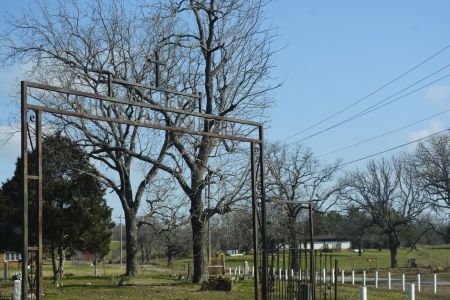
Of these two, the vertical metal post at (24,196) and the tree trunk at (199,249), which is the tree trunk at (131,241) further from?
the vertical metal post at (24,196)

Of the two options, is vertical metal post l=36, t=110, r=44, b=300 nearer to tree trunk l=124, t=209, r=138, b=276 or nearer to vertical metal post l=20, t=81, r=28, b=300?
vertical metal post l=20, t=81, r=28, b=300

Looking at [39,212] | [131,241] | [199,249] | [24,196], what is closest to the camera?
[24,196]

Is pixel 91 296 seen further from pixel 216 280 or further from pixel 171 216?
pixel 171 216

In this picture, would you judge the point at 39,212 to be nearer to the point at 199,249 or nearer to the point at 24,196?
the point at 24,196

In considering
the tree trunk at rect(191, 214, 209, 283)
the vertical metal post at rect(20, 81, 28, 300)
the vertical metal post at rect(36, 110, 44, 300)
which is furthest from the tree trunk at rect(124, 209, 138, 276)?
the vertical metal post at rect(20, 81, 28, 300)

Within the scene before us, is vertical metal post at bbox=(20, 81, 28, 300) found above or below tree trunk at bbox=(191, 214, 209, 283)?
above

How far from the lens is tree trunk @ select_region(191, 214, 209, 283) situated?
2795cm

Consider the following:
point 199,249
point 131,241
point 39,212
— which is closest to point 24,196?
point 39,212

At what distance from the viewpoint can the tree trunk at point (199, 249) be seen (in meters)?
27.9

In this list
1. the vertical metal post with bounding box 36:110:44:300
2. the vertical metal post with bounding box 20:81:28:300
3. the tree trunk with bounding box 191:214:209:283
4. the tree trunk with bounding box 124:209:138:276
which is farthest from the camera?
the tree trunk with bounding box 124:209:138:276

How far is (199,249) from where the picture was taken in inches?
1108

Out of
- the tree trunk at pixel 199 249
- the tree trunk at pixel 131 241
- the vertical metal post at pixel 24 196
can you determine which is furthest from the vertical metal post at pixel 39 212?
the tree trunk at pixel 131 241

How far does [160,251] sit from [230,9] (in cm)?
6865

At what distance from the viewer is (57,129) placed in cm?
2931
